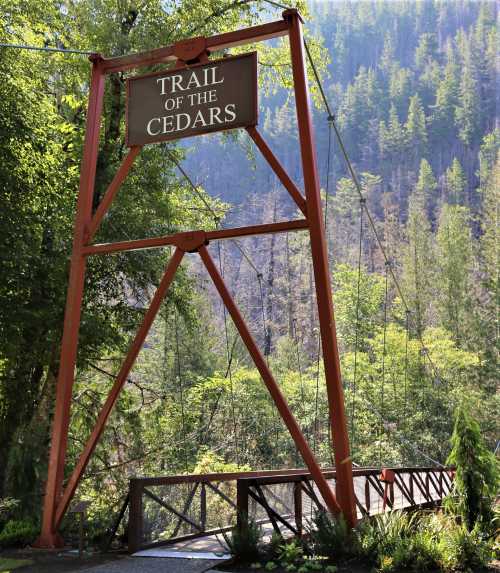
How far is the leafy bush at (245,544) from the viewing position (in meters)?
4.95

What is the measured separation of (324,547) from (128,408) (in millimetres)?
6868

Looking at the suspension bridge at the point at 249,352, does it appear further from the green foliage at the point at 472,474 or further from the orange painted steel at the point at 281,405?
the green foliage at the point at 472,474

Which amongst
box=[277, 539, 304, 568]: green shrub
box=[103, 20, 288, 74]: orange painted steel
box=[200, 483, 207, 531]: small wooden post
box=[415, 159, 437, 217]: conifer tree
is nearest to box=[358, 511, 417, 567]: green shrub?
box=[277, 539, 304, 568]: green shrub

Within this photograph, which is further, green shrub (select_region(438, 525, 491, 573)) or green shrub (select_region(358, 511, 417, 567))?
green shrub (select_region(358, 511, 417, 567))

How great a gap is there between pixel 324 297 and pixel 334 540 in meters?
1.77

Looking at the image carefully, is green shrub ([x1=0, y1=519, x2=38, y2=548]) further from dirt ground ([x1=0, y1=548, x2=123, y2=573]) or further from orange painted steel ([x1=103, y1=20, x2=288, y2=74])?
orange painted steel ([x1=103, y1=20, x2=288, y2=74])

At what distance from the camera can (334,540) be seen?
4.89 m

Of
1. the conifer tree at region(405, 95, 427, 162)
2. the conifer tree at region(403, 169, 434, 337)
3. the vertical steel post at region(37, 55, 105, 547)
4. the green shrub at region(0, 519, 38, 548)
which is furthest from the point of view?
the conifer tree at region(405, 95, 427, 162)

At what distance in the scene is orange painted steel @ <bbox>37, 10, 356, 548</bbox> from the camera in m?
5.31

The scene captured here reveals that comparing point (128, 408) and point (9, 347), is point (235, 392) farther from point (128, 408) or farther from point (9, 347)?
point (9, 347)

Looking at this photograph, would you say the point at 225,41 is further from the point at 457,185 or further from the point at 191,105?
the point at 457,185

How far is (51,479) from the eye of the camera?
5934 millimetres

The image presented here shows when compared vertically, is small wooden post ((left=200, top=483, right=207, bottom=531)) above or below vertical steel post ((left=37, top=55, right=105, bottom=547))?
below

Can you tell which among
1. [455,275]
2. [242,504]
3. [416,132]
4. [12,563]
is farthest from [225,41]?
[416,132]
